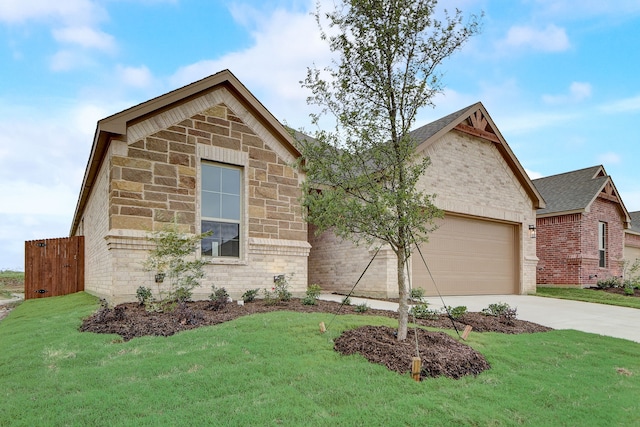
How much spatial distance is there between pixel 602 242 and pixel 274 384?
21927 millimetres

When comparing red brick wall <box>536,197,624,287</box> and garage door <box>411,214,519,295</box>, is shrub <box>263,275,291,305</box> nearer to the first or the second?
garage door <box>411,214,519,295</box>

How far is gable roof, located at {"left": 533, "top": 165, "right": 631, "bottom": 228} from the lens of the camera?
1919 cm

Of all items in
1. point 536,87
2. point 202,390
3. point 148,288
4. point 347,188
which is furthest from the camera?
point 536,87

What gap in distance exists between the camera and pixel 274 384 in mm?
4164

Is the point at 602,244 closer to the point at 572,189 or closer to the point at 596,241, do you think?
the point at 596,241

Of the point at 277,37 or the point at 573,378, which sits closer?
the point at 573,378

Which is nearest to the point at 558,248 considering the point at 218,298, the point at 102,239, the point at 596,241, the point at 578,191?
the point at 596,241

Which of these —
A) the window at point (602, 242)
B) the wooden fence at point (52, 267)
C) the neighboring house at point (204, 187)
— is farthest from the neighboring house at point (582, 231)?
the wooden fence at point (52, 267)

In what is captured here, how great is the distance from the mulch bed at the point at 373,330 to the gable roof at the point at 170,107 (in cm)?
371

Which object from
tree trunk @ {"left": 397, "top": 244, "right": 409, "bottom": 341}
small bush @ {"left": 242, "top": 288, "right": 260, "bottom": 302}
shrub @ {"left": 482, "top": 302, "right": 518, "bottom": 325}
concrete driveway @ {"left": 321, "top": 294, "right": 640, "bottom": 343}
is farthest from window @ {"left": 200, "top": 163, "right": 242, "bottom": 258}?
shrub @ {"left": 482, "top": 302, "right": 518, "bottom": 325}

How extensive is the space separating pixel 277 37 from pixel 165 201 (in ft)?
14.6

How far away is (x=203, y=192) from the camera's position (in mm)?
9961

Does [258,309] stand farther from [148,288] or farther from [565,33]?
[565,33]

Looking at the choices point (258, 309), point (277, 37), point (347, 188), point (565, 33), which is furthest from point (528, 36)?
point (258, 309)
